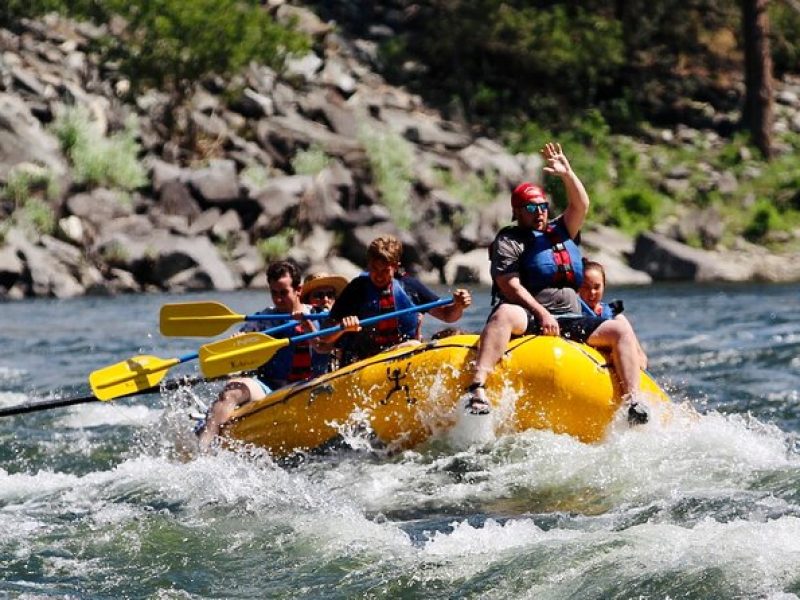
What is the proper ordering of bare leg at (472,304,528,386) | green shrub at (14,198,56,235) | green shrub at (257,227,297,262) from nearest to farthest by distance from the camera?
bare leg at (472,304,528,386)
green shrub at (14,198,56,235)
green shrub at (257,227,297,262)

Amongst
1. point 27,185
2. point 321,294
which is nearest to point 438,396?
point 321,294

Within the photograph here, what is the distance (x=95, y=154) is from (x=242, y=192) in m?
2.24

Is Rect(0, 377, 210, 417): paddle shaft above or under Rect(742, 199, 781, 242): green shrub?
above

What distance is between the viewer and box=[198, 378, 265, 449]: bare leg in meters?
8.09

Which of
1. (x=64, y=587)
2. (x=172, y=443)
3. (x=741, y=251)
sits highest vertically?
(x=64, y=587)

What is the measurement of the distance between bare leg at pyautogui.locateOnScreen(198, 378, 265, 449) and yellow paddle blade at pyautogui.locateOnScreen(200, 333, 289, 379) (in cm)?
15

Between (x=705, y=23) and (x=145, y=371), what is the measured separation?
83.1 feet

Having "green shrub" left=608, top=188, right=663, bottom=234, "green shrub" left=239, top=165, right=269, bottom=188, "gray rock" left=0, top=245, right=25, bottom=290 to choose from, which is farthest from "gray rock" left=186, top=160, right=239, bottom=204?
"green shrub" left=608, top=188, right=663, bottom=234

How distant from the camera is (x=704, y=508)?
620 centimetres

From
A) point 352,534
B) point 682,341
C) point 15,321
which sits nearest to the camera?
point 352,534

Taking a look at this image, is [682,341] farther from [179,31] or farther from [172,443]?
[179,31]

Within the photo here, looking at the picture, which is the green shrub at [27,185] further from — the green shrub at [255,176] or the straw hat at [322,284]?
the straw hat at [322,284]

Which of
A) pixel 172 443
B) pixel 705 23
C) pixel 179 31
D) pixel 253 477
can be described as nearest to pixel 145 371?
pixel 172 443

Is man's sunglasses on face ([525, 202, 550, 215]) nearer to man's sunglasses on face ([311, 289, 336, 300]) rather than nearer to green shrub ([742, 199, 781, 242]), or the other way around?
man's sunglasses on face ([311, 289, 336, 300])
